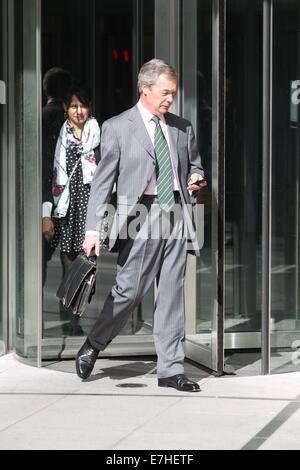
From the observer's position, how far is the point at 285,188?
7.63 meters

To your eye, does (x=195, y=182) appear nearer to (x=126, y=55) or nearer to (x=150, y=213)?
(x=150, y=213)

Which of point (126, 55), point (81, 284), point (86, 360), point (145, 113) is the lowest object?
point (86, 360)

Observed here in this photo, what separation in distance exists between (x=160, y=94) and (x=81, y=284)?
117 centimetres

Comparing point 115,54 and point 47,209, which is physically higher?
point 115,54

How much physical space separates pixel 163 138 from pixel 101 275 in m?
1.55

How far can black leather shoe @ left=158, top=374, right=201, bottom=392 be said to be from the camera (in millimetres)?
6727

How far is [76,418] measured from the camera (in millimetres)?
6090

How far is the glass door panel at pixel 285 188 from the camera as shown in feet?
24.3

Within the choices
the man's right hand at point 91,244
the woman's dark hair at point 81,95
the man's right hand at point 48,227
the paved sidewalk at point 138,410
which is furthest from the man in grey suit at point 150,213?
the woman's dark hair at point 81,95

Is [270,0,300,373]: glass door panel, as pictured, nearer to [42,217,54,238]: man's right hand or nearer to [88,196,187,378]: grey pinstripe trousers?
[88,196,187,378]: grey pinstripe trousers

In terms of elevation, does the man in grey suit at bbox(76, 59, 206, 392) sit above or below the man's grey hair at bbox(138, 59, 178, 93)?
below

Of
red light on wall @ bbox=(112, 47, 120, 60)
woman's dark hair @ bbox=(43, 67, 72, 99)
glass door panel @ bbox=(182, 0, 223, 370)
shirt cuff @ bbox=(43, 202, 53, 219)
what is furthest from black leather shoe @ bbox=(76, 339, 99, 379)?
red light on wall @ bbox=(112, 47, 120, 60)

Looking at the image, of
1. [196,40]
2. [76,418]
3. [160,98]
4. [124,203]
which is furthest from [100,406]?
[196,40]

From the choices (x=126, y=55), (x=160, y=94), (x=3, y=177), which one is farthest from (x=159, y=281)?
(x=126, y=55)
